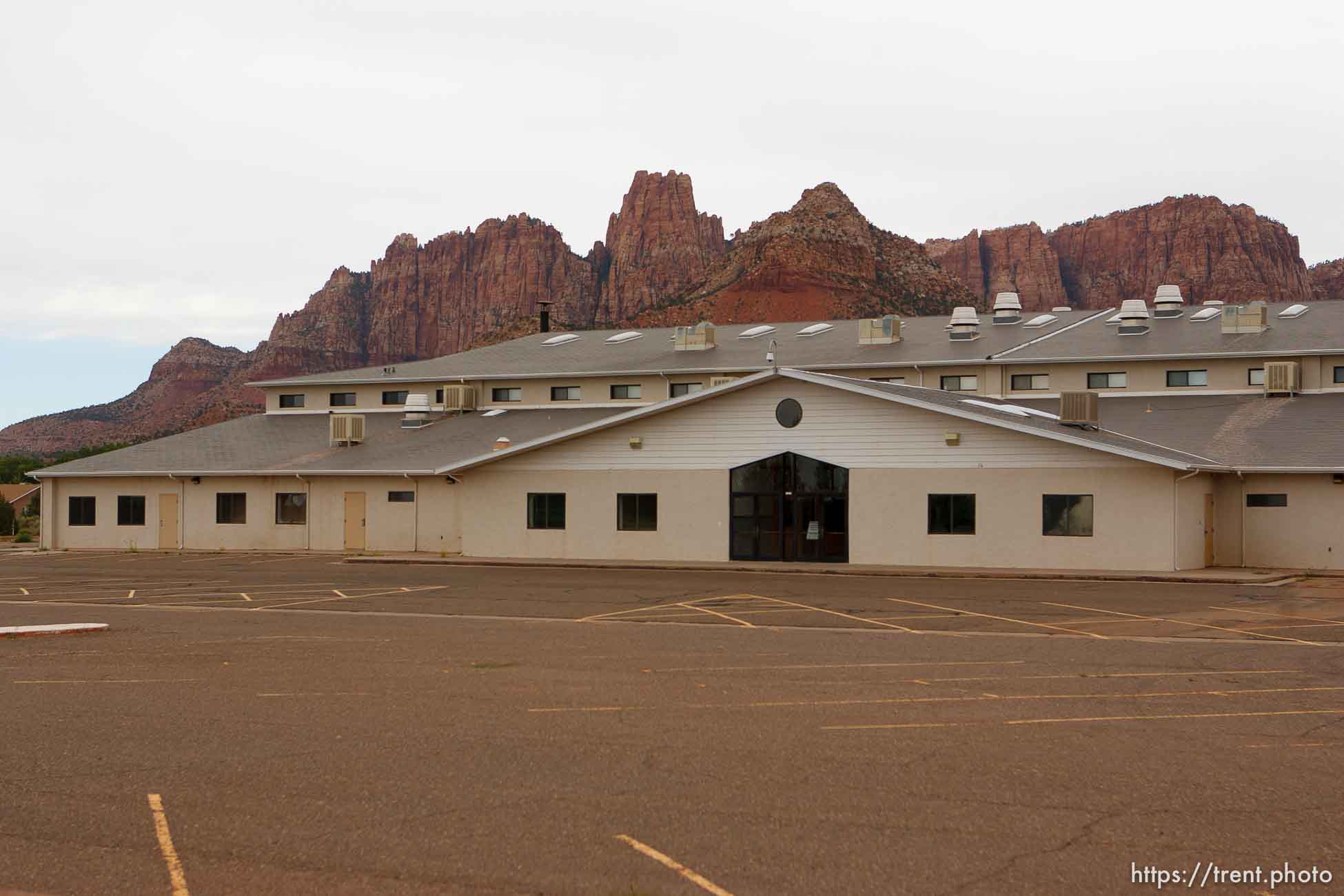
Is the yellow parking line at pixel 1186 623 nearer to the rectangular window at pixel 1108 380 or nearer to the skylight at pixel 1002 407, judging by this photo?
the skylight at pixel 1002 407

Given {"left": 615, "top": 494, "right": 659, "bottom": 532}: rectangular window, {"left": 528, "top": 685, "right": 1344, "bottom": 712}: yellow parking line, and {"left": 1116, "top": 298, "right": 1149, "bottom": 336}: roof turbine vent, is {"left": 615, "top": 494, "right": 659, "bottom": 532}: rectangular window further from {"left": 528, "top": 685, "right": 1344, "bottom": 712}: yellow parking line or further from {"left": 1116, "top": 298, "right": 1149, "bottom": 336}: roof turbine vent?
{"left": 528, "top": 685, "right": 1344, "bottom": 712}: yellow parking line

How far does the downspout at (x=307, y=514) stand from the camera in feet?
137

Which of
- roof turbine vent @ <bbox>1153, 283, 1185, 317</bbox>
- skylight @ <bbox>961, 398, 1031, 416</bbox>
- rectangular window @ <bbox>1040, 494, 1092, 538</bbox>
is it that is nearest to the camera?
rectangular window @ <bbox>1040, 494, 1092, 538</bbox>

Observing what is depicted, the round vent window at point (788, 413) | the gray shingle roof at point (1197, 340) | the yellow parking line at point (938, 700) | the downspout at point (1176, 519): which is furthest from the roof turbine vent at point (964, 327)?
the yellow parking line at point (938, 700)

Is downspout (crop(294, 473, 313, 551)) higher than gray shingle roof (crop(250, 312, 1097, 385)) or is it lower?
lower

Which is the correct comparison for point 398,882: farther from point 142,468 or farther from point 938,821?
point 142,468

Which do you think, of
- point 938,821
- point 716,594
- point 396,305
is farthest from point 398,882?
point 396,305

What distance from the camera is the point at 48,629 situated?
18156mm

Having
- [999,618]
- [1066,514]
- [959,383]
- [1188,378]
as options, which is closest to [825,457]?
[1066,514]

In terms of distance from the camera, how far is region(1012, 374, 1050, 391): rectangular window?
42.7 m

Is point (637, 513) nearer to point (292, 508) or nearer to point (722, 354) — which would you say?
point (292, 508)

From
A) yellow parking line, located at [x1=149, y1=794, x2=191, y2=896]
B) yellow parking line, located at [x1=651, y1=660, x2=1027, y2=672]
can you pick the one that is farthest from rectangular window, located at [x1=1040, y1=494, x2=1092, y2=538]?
yellow parking line, located at [x1=149, y1=794, x2=191, y2=896]

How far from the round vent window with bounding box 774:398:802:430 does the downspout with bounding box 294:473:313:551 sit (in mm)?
16909

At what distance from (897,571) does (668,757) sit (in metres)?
21.9
